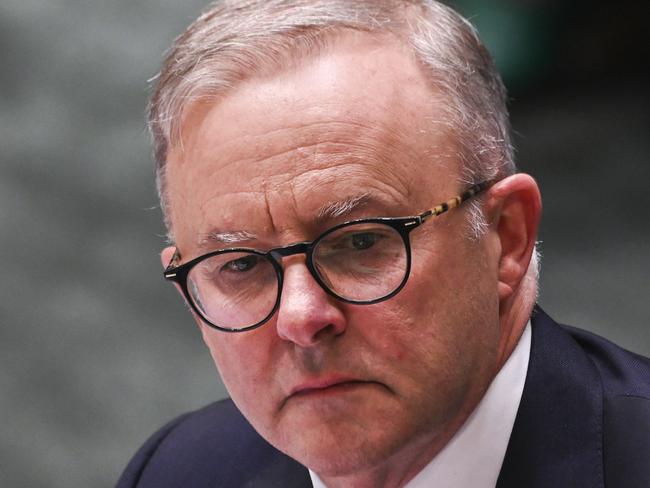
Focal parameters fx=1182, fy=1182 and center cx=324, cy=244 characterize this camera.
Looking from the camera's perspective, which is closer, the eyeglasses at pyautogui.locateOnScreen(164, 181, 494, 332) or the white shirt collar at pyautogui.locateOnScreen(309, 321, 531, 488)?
the eyeglasses at pyautogui.locateOnScreen(164, 181, 494, 332)

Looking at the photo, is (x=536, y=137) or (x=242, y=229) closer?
(x=242, y=229)

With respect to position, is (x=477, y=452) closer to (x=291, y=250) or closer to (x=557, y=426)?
(x=557, y=426)

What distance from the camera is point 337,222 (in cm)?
197

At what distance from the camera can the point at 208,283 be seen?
2150mm

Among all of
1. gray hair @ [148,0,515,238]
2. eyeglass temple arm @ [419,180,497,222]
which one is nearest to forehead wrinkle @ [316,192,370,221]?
eyeglass temple arm @ [419,180,497,222]

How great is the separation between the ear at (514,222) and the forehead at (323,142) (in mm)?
130

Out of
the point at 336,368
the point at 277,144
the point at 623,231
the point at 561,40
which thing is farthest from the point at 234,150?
the point at 561,40

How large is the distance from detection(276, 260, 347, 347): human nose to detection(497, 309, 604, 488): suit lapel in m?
0.43

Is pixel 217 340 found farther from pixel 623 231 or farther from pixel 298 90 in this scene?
pixel 623 231

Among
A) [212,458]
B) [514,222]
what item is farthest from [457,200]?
[212,458]

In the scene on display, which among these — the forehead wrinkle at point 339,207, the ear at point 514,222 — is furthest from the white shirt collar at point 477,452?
the forehead wrinkle at point 339,207

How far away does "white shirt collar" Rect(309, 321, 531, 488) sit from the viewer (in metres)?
2.14

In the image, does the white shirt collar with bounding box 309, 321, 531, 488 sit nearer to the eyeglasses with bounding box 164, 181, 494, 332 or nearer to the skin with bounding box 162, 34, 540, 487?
the skin with bounding box 162, 34, 540, 487

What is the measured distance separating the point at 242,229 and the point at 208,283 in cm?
18
